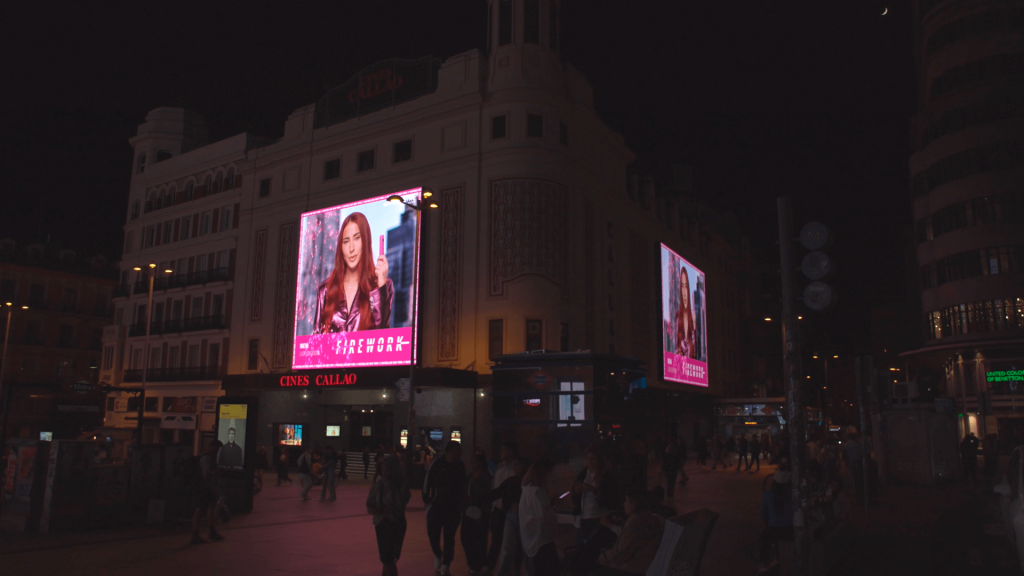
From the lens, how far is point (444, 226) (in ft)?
110

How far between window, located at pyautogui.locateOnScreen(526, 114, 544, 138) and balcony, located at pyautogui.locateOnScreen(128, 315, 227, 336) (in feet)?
70.7

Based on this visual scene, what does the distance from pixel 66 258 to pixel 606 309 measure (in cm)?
5116

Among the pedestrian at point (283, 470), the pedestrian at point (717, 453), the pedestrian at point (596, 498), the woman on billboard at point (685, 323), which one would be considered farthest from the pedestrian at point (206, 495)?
the woman on billboard at point (685, 323)

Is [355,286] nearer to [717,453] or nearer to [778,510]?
[717,453]

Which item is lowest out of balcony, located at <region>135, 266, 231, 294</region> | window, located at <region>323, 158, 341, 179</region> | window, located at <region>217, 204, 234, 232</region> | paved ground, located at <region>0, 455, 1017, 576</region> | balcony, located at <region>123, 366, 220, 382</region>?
paved ground, located at <region>0, 455, 1017, 576</region>

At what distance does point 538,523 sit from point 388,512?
2.51 metres

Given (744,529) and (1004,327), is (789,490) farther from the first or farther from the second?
(1004,327)

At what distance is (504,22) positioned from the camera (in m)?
34.3

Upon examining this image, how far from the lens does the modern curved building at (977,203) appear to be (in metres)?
39.5

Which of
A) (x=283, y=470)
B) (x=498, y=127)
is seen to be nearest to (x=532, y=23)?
(x=498, y=127)

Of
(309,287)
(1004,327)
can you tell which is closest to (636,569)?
(309,287)

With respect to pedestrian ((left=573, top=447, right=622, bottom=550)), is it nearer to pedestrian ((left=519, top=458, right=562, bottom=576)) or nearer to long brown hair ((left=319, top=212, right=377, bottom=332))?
pedestrian ((left=519, top=458, right=562, bottom=576))

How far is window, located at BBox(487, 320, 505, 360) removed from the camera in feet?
102

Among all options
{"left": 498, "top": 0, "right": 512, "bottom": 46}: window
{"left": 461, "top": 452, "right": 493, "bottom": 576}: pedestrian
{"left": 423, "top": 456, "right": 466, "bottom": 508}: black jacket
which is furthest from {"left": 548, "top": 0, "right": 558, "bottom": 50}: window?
{"left": 461, "top": 452, "right": 493, "bottom": 576}: pedestrian
